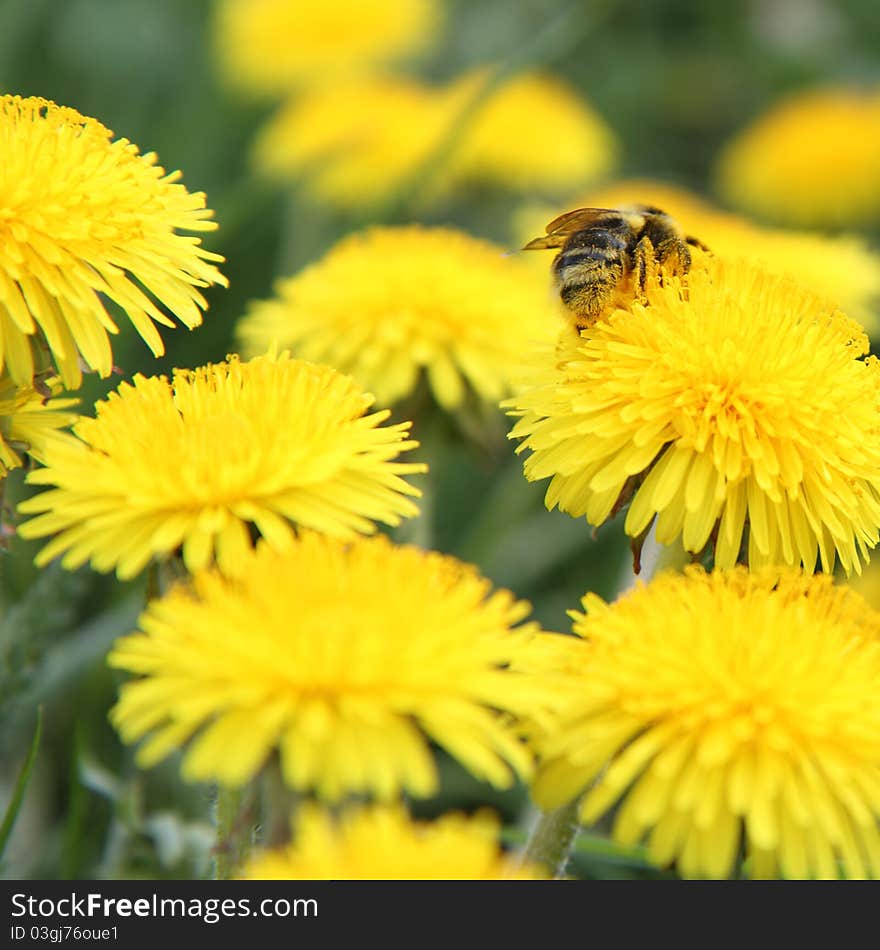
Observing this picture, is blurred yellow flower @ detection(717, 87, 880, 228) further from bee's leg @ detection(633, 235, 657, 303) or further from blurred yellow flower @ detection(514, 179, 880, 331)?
bee's leg @ detection(633, 235, 657, 303)

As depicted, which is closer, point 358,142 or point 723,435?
point 723,435

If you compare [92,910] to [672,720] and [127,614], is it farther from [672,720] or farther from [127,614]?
[127,614]

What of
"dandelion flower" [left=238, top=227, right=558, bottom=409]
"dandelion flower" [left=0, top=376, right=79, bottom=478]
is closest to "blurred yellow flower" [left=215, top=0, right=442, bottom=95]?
"dandelion flower" [left=238, top=227, right=558, bottom=409]

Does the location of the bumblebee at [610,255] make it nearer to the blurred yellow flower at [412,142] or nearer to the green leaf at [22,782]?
the green leaf at [22,782]

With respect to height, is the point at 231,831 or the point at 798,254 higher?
the point at 798,254

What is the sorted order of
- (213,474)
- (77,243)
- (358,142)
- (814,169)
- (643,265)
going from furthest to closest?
(814,169) → (358,142) → (643,265) → (77,243) → (213,474)

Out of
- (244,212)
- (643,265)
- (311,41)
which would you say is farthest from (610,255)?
(311,41)

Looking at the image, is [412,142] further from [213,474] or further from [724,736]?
[724,736]

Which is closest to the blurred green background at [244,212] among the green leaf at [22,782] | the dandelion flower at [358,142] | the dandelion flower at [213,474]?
the dandelion flower at [358,142]
